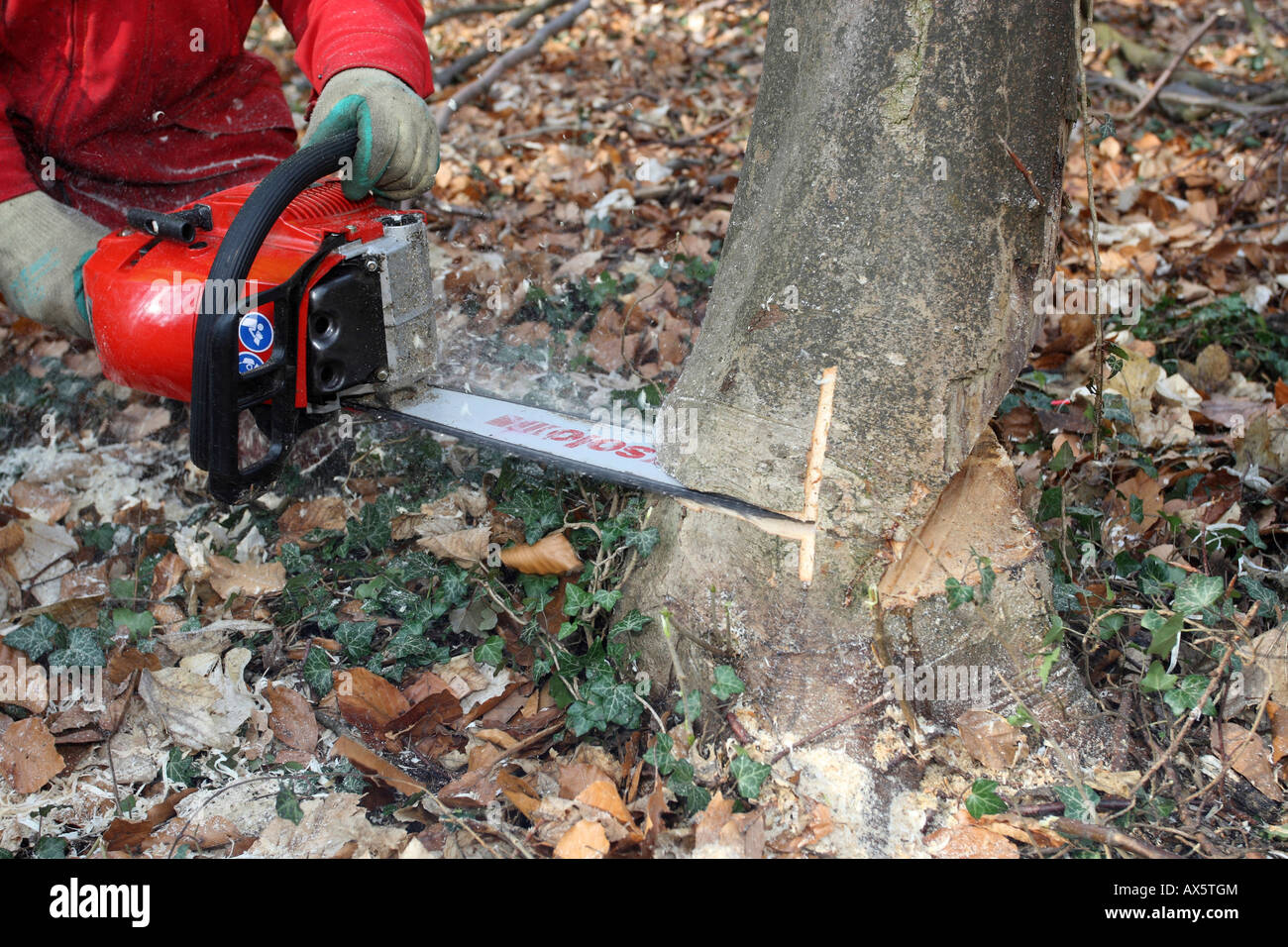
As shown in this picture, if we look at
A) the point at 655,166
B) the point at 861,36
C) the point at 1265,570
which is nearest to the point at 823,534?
the point at 861,36

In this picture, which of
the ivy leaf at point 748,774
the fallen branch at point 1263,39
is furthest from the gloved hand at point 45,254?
the fallen branch at point 1263,39

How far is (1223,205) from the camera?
4.13 m

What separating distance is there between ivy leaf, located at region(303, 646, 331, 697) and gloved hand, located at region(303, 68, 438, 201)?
1098mm

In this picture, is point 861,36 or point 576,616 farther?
point 576,616

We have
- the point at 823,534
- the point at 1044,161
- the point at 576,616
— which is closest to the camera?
the point at 1044,161

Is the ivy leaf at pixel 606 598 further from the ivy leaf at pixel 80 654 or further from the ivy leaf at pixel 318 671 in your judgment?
the ivy leaf at pixel 80 654

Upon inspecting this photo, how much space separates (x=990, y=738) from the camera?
1.78 meters

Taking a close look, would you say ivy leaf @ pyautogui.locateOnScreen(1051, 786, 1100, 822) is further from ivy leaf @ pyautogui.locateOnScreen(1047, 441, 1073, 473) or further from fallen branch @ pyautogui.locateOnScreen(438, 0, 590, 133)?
fallen branch @ pyautogui.locateOnScreen(438, 0, 590, 133)

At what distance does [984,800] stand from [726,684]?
1.60ft

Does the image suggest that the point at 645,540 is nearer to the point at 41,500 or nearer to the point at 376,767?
the point at 376,767

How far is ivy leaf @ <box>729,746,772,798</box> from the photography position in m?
1.71

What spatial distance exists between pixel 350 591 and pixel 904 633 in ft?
4.47

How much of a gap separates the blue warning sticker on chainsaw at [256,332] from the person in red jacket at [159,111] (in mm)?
457
